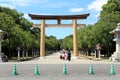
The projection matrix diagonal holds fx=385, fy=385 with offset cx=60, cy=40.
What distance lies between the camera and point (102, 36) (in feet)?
221

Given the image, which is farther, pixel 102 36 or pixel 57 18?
pixel 57 18

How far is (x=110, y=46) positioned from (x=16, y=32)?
1744 centimetres

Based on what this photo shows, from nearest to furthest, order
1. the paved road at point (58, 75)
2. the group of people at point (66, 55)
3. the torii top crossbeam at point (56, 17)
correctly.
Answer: the paved road at point (58, 75), the group of people at point (66, 55), the torii top crossbeam at point (56, 17)

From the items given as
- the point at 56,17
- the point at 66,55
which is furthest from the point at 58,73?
the point at 56,17

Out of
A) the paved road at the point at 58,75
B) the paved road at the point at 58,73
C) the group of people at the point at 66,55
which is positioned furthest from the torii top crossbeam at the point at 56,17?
the paved road at the point at 58,75

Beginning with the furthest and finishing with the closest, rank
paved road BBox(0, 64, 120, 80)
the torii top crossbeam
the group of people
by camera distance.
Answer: the torii top crossbeam
the group of people
paved road BBox(0, 64, 120, 80)

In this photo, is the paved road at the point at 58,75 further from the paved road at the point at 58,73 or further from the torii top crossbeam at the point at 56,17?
the torii top crossbeam at the point at 56,17

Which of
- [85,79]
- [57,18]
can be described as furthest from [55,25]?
[85,79]

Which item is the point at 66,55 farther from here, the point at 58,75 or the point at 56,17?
the point at 58,75

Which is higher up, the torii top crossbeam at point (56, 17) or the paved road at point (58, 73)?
the torii top crossbeam at point (56, 17)

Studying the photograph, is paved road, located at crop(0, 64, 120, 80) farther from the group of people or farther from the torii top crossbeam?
the torii top crossbeam

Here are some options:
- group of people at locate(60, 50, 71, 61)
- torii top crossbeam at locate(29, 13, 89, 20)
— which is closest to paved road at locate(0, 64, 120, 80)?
group of people at locate(60, 50, 71, 61)

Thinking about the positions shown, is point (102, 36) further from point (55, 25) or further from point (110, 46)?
point (55, 25)

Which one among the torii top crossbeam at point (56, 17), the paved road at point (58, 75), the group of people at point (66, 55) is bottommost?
the paved road at point (58, 75)
